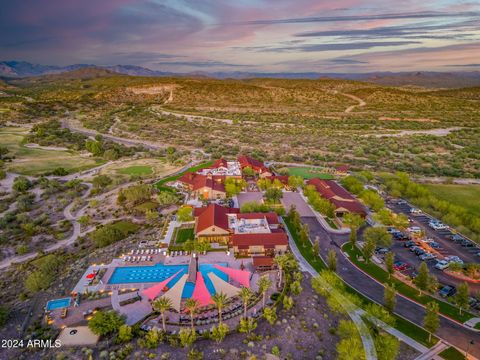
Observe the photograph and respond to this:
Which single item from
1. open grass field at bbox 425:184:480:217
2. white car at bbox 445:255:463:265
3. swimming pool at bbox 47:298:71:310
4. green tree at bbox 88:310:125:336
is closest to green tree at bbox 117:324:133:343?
green tree at bbox 88:310:125:336

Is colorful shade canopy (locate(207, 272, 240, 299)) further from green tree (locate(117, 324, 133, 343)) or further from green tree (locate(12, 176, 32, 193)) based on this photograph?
green tree (locate(12, 176, 32, 193))

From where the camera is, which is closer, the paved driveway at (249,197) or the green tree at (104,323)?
the green tree at (104,323)

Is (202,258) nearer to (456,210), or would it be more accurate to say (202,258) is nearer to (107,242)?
(107,242)

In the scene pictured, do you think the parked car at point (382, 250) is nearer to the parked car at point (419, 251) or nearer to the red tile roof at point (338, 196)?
the parked car at point (419, 251)

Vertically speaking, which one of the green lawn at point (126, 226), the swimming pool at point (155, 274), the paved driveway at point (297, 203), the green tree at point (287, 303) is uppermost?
the green tree at point (287, 303)

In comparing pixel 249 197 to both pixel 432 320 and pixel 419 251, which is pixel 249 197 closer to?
pixel 419 251

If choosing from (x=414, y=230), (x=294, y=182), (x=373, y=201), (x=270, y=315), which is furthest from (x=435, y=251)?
(x=294, y=182)

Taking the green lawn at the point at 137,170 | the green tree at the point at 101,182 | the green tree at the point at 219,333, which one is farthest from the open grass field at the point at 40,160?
the green tree at the point at 219,333

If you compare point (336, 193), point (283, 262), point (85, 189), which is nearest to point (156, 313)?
point (283, 262)
